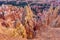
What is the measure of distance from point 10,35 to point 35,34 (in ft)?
0.85

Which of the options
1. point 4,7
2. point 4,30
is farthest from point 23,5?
point 4,30

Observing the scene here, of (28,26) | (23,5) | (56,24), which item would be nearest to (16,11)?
(23,5)

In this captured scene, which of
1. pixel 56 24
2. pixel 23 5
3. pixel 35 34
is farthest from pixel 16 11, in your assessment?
pixel 56 24

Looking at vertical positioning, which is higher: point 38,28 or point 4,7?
point 4,7

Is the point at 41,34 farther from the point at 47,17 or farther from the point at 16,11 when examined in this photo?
the point at 16,11

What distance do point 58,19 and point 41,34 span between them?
0.24m

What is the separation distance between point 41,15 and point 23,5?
0.71 feet

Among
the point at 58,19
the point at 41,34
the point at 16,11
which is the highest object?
the point at 16,11

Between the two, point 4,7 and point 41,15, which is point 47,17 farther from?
point 4,7

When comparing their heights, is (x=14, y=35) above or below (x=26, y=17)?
below

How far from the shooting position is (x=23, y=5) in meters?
1.59

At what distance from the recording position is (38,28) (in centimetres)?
158

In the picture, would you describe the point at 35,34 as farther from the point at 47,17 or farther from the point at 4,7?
the point at 4,7

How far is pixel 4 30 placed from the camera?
153 centimetres
